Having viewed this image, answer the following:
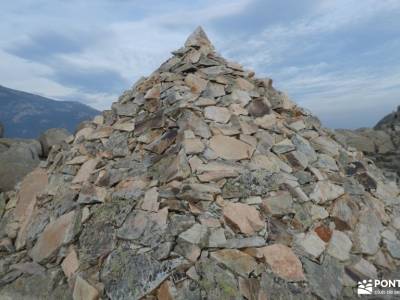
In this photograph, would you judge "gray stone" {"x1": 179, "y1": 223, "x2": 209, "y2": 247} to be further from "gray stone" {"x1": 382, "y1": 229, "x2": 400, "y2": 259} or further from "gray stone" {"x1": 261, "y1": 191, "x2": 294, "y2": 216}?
"gray stone" {"x1": 382, "y1": 229, "x2": 400, "y2": 259}

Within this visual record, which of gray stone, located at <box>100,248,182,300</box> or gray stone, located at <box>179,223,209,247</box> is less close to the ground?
gray stone, located at <box>179,223,209,247</box>

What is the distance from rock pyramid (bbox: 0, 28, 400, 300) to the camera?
6.10 metres

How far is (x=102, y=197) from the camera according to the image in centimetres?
756

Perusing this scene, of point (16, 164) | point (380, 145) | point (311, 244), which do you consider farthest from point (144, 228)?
point (380, 145)

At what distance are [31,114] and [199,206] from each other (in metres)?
73.2

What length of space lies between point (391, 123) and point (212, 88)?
20.6 meters

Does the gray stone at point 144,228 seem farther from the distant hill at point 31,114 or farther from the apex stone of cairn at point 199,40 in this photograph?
the distant hill at point 31,114

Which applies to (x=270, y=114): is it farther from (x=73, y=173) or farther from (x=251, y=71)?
(x=73, y=173)

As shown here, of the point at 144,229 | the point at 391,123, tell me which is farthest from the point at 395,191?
the point at 391,123

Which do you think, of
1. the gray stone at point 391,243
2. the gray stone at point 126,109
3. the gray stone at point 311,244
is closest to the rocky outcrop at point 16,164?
the gray stone at point 126,109

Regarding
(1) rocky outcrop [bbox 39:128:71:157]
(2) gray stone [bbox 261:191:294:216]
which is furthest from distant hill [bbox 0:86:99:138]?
(2) gray stone [bbox 261:191:294:216]

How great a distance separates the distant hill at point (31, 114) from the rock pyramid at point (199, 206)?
57870mm

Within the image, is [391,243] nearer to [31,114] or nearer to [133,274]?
[133,274]

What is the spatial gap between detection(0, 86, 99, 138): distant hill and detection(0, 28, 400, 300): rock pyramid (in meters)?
57.9
